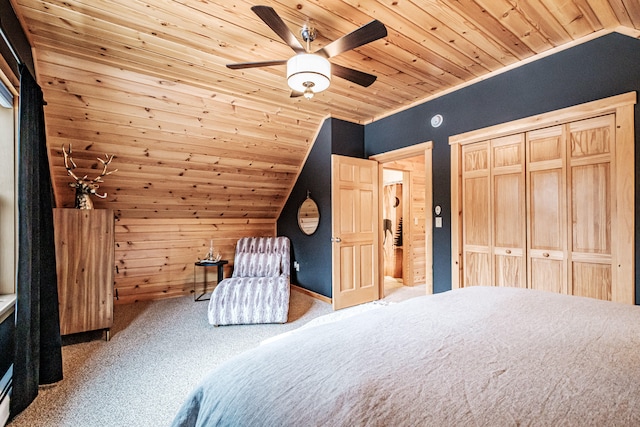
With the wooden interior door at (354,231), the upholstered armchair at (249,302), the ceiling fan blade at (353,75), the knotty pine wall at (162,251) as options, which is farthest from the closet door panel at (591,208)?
the knotty pine wall at (162,251)

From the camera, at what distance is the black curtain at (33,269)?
178cm

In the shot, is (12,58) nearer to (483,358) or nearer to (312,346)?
(312,346)

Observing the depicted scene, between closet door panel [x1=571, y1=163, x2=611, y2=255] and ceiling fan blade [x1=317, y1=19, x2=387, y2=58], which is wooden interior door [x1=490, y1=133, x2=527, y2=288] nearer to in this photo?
closet door panel [x1=571, y1=163, x2=611, y2=255]

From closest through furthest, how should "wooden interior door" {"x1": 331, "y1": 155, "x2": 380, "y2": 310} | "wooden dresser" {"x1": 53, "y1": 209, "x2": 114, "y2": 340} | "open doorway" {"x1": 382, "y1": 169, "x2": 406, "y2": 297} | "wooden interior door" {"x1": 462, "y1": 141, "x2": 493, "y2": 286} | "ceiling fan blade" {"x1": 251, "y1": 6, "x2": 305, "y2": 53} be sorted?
"ceiling fan blade" {"x1": 251, "y1": 6, "x2": 305, "y2": 53} → "wooden dresser" {"x1": 53, "y1": 209, "x2": 114, "y2": 340} → "wooden interior door" {"x1": 462, "y1": 141, "x2": 493, "y2": 286} → "wooden interior door" {"x1": 331, "y1": 155, "x2": 380, "y2": 310} → "open doorway" {"x1": 382, "y1": 169, "x2": 406, "y2": 297}

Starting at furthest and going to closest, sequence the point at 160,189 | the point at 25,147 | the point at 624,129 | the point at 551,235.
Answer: the point at 160,189 < the point at 551,235 < the point at 624,129 < the point at 25,147

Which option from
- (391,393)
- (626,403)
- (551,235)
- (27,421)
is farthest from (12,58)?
(551,235)

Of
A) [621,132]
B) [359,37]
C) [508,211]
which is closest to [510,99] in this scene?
[621,132]

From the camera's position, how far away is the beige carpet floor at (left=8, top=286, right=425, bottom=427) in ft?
5.80

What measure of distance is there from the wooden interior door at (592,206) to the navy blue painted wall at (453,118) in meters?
0.15

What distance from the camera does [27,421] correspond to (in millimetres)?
1704

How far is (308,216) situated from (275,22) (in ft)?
9.69

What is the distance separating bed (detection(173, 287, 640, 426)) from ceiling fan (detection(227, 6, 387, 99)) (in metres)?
1.54

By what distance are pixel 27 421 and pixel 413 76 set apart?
3.87m

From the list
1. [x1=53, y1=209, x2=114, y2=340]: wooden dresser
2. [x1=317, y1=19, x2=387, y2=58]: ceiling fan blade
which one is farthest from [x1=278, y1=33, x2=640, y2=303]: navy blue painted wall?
[x1=53, y1=209, x2=114, y2=340]: wooden dresser
